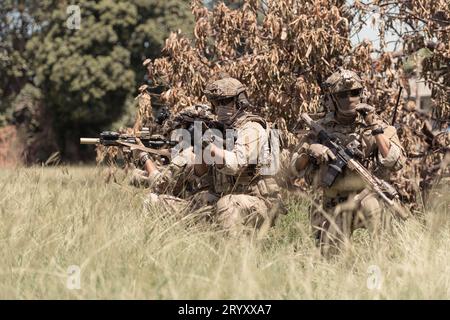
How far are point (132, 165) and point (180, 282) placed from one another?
3.82m

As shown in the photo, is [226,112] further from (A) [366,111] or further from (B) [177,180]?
(A) [366,111]

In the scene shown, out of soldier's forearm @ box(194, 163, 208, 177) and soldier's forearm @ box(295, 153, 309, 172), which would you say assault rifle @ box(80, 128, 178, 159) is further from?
soldier's forearm @ box(295, 153, 309, 172)

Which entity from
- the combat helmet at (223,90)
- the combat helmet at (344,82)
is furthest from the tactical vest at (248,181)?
the combat helmet at (344,82)

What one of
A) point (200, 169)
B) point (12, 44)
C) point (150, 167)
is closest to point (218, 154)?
point (200, 169)

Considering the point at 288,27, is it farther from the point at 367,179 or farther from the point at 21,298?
the point at 21,298

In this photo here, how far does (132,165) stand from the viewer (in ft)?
24.5

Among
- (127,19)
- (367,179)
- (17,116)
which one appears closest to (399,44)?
(367,179)

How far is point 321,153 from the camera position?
4.93m

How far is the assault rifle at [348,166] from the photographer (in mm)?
4879

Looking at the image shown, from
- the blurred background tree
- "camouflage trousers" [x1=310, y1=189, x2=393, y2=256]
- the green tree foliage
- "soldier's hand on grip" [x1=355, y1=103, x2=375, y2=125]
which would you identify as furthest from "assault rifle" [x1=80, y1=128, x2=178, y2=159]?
the green tree foliage

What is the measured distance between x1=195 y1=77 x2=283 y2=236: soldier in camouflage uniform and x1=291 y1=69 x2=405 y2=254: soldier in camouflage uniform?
282mm

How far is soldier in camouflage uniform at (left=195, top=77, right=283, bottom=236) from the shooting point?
5.12 metres

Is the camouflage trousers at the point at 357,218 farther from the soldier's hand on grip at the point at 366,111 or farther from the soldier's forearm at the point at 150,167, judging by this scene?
the soldier's forearm at the point at 150,167

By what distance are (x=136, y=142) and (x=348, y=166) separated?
1996 millimetres
